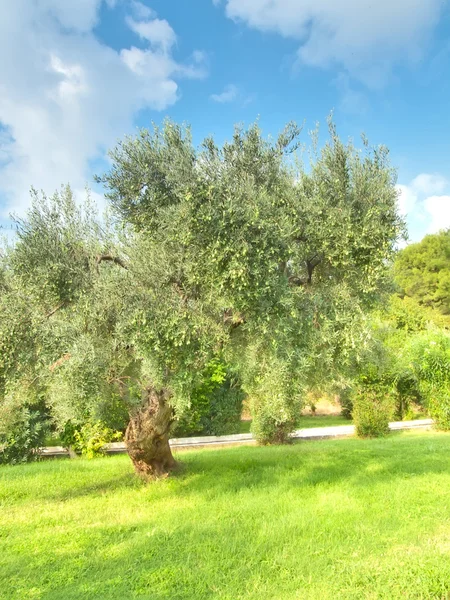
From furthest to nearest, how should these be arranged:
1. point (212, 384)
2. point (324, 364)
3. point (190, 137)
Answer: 1. point (212, 384)
2. point (324, 364)
3. point (190, 137)

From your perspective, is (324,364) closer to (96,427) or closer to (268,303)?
(268,303)

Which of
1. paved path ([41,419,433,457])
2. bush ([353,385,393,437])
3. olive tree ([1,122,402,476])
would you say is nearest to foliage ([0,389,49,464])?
paved path ([41,419,433,457])

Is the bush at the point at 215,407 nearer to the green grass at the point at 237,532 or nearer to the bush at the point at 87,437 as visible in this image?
the bush at the point at 87,437

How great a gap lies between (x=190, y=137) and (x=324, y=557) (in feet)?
22.6

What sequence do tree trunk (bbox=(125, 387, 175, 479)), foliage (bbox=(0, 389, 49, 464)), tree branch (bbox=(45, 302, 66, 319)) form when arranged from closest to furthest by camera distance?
tree branch (bbox=(45, 302, 66, 319)), tree trunk (bbox=(125, 387, 175, 479)), foliage (bbox=(0, 389, 49, 464))

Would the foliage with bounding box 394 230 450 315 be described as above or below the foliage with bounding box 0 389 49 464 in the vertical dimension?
above

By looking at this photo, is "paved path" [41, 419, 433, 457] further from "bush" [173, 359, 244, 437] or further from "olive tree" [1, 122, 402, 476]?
"olive tree" [1, 122, 402, 476]

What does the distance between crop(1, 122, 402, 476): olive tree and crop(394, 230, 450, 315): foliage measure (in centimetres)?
4412

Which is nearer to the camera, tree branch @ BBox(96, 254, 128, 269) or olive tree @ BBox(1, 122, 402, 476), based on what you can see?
olive tree @ BBox(1, 122, 402, 476)

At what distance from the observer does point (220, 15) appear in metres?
9.34

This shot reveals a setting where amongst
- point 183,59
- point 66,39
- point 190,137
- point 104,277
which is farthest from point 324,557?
point 66,39

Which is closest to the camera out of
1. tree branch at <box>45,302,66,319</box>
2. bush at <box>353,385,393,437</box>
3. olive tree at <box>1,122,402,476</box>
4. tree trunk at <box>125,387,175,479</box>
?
olive tree at <box>1,122,402,476</box>

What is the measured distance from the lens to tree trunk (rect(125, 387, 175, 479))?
966 centimetres

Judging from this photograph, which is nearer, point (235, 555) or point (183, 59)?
point (235, 555)
